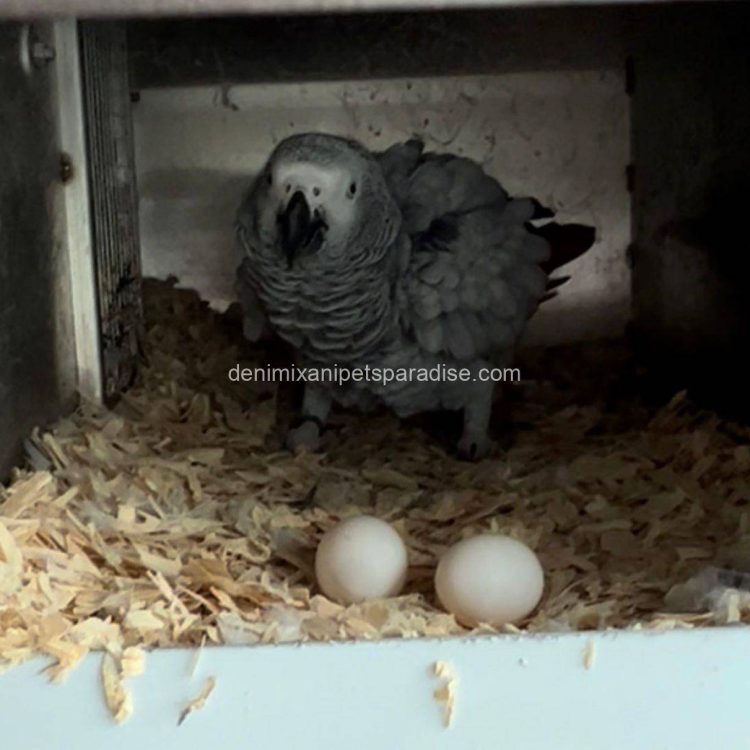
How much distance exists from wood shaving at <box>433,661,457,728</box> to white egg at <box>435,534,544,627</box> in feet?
0.44

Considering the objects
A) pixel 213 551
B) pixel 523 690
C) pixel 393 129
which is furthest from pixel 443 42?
pixel 523 690

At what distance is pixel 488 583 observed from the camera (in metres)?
0.85

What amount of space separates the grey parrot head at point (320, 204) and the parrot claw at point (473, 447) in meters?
0.29

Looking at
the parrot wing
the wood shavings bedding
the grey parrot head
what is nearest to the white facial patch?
the grey parrot head

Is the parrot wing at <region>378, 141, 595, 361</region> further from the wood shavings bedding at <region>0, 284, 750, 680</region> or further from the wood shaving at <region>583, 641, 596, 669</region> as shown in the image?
the wood shaving at <region>583, 641, 596, 669</region>

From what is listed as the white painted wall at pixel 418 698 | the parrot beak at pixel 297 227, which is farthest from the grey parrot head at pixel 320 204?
the white painted wall at pixel 418 698

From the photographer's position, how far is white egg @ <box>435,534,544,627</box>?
2.78 ft

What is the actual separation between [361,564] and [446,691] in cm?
20

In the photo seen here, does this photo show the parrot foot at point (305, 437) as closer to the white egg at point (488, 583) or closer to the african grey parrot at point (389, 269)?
the african grey parrot at point (389, 269)

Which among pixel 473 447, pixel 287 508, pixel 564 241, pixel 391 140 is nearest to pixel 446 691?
pixel 287 508

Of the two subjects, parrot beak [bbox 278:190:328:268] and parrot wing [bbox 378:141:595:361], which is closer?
parrot beak [bbox 278:190:328:268]

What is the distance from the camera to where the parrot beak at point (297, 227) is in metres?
1.12

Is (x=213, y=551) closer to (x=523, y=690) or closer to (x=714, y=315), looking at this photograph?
(x=523, y=690)

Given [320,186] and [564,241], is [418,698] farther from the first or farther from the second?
[564,241]
